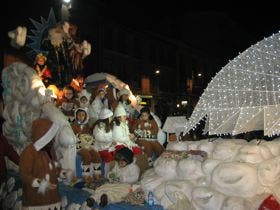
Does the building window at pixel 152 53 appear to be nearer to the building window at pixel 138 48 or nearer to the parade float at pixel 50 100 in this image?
the building window at pixel 138 48

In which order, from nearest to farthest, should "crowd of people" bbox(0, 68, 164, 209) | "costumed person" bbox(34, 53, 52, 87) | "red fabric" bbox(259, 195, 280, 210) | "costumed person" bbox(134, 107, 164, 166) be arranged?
"red fabric" bbox(259, 195, 280, 210) → "crowd of people" bbox(0, 68, 164, 209) → "costumed person" bbox(134, 107, 164, 166) → "costumed person" bbox(34, 53, 52, 87)

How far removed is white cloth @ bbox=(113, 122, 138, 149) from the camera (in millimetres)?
7383

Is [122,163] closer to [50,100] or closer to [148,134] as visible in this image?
[50,100]

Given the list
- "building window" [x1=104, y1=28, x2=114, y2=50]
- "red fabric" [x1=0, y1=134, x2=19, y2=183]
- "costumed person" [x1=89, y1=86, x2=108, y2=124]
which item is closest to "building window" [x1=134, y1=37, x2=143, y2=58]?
"building window" [x1=104, y1=28, x2=114, y2=50]

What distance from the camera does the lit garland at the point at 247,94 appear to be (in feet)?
12.0

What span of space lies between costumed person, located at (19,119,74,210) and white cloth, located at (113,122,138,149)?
7.23ft

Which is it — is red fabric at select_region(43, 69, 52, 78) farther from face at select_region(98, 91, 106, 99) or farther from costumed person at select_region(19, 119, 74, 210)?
costumed person at select_region(19, 119, 74, 210)

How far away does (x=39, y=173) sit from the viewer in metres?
5.17

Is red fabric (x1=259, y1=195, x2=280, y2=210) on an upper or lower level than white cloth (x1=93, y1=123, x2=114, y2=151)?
lower

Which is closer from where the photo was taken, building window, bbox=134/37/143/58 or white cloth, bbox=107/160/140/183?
white cloth, bbox=107/160/140/183

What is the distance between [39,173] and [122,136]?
2.54 meters

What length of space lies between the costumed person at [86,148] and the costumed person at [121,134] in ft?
1.72

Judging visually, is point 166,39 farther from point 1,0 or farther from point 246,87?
point 246,87

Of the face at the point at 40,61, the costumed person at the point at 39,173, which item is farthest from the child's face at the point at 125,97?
the costumed person at the point at 39,173
